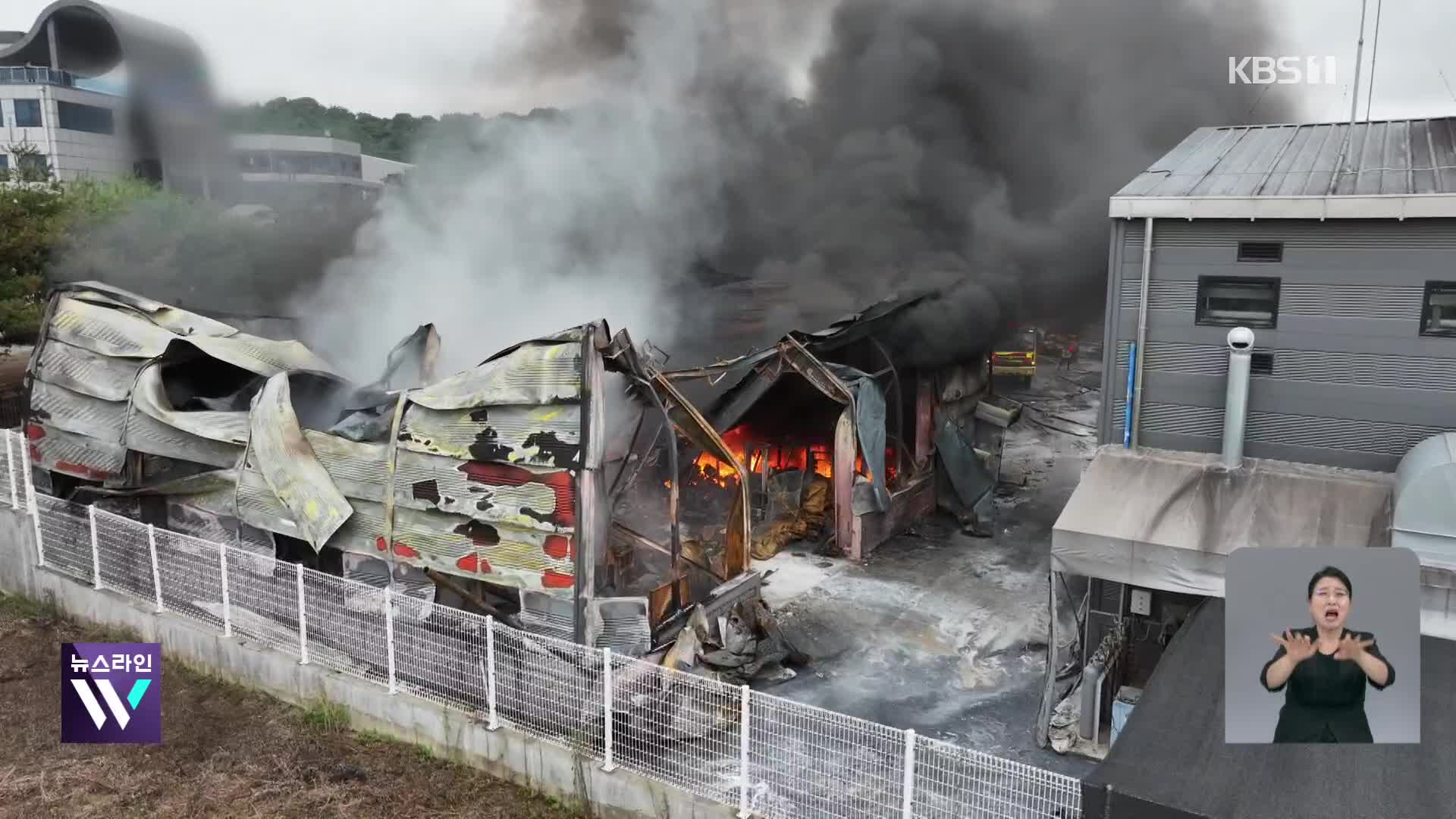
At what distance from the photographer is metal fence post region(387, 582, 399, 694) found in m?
7.50

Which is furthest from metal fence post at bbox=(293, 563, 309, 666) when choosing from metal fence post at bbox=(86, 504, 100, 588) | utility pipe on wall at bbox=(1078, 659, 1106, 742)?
utility pipe on wall at bbox=(1078, 659, 1106, 742)

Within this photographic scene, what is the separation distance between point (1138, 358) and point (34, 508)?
11.6 metres

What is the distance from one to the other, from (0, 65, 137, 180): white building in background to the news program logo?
30398mm

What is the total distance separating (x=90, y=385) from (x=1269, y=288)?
1195 centimetres

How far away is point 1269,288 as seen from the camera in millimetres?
8094

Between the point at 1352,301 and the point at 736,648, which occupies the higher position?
the point at 1352,301

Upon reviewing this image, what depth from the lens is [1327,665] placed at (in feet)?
11.8

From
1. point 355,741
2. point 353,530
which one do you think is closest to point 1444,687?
point 355,741

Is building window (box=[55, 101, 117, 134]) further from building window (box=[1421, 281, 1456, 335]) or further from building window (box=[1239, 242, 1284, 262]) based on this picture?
building window (box=[1421, 281, 1456, 335])

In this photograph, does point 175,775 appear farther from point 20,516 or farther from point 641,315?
point 641,315

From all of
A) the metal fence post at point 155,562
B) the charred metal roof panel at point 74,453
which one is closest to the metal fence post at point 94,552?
the charred metal roof panel at point 74,453

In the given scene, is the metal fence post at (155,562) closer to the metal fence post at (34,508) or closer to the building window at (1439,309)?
the metal fence post at (34,508)

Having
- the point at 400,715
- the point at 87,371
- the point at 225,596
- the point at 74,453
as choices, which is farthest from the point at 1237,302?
the point at 74,453

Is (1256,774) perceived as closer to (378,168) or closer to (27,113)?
(378,168)
